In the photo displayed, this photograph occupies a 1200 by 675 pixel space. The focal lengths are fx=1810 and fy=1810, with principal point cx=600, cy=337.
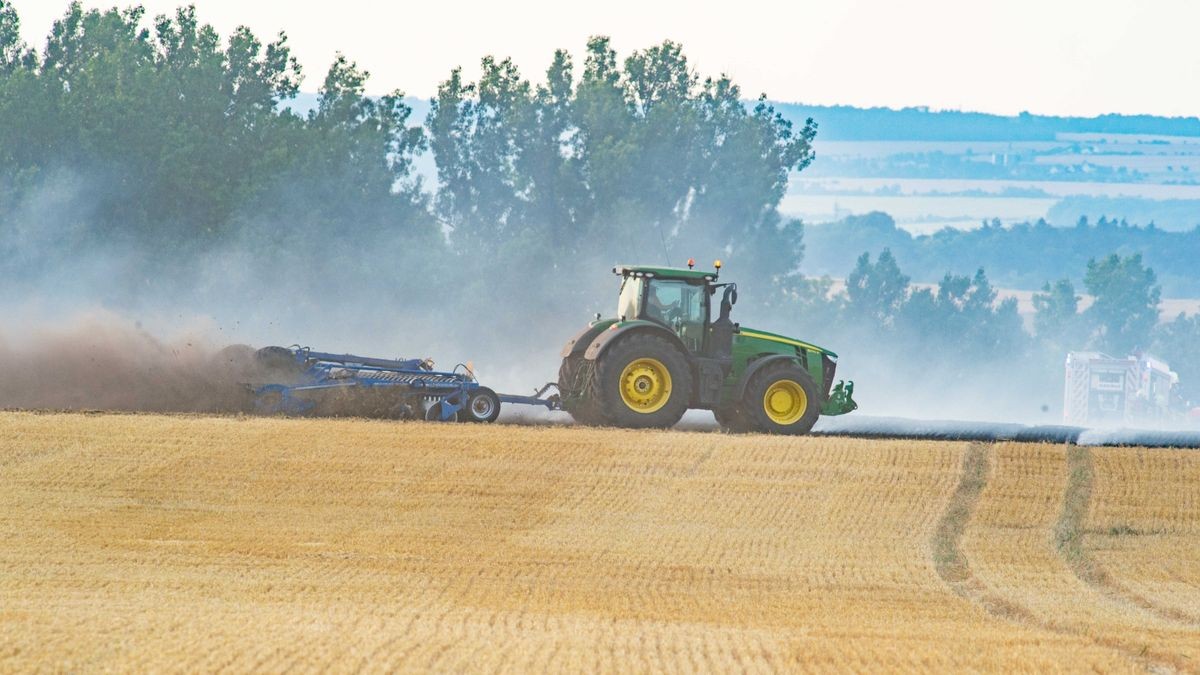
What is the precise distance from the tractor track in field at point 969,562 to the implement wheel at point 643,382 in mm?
4031

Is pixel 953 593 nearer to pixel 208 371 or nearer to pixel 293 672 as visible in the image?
pixel 293 672

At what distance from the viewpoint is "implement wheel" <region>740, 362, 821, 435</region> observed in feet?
82.6

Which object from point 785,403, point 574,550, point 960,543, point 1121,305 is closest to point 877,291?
point 1121,305

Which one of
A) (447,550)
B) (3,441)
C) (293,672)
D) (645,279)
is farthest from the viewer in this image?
(645,279)

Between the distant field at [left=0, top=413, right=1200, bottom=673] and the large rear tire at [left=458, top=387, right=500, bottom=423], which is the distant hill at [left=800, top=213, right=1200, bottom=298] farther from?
the distant field at [left=0, top=413, right=1200, bottom=673]

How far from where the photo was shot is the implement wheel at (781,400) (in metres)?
25.2

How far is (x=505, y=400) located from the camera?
25.6m

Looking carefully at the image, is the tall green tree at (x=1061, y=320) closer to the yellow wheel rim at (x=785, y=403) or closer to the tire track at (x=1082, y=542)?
the yellow wheel rim at (x=785, y=403)

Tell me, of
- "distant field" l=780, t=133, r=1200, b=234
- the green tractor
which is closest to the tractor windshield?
the green tractor

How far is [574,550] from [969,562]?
413 centimetres

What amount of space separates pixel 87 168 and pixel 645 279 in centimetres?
3155

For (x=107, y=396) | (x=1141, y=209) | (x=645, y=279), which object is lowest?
(x=107, y=396)

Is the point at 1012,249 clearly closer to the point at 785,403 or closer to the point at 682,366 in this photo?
the point at 785,403

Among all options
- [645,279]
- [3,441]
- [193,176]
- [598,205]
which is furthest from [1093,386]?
[3,441]
